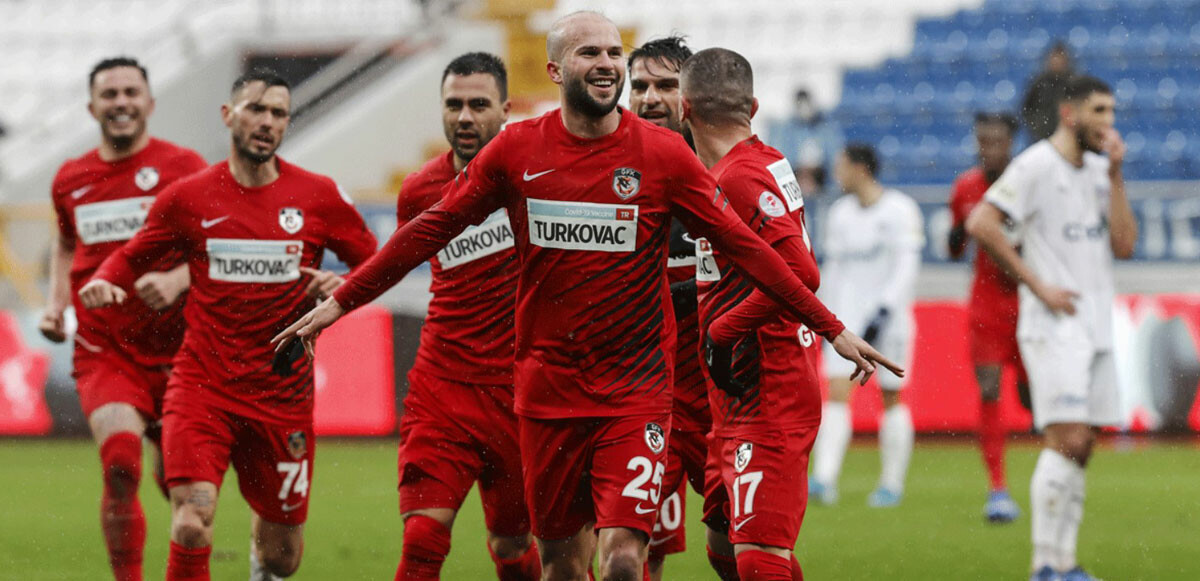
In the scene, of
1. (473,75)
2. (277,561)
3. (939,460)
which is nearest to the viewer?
(473,75)

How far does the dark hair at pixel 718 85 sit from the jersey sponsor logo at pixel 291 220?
6.21 ft

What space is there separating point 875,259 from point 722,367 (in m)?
6.33

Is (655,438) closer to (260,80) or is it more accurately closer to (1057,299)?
(260,80)

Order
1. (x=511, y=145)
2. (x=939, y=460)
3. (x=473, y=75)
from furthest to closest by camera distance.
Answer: (x=939, y=460) → (x=473, y=75) → (x=511, y=145)

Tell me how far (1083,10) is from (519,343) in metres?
16.5

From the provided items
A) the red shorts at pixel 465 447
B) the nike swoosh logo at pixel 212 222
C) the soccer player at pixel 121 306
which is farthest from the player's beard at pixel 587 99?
the soccer player at pixel 121 306

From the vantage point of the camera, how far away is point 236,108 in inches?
265

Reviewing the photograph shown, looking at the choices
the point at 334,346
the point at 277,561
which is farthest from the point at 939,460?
the point at 277,561

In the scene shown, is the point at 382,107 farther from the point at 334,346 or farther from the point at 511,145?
the point at 511,145

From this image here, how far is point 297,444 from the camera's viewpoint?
22.0 ft

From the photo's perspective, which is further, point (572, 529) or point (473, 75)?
point (473, 75)

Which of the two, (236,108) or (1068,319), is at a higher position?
(236,108)

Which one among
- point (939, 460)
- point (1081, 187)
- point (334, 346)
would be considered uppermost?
point (1081, 187)

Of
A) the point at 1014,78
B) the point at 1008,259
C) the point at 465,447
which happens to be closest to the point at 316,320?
the point at 465,447
